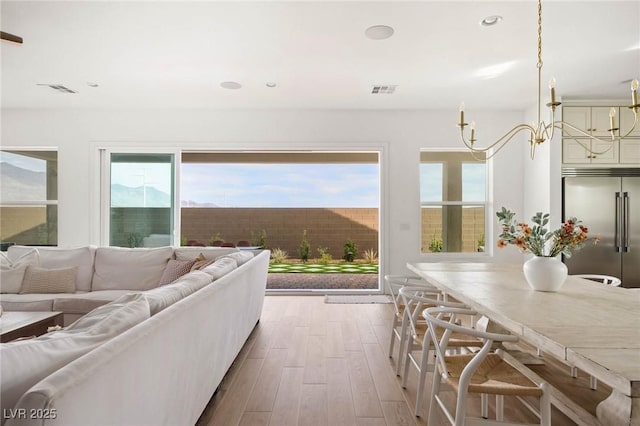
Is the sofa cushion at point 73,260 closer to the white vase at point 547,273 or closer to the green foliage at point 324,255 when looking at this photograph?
the white vase at point 547,273

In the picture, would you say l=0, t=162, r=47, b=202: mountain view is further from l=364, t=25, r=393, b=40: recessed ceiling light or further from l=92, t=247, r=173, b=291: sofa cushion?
l=364, t=25, r=393, b=40: recessed ceiling light

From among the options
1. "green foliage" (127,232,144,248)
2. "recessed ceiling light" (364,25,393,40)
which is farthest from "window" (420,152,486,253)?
"green foliage" (127,232,144,248)

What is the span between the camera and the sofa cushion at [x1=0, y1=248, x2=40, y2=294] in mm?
3709

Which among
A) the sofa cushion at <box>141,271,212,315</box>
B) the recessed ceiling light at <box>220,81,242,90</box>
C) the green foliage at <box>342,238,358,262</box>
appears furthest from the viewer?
the green foliage at <box>342,238,358,262</box>

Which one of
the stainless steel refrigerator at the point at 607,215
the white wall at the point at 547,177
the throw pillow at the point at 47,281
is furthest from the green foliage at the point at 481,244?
the throw pillow at the point at 47,281

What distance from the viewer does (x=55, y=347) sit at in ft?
3.60

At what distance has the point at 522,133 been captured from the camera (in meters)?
5.83

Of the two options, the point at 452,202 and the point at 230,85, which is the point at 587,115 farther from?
the point at 230,85

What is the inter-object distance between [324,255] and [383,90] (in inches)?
239

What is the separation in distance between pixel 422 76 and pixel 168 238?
13.9ft

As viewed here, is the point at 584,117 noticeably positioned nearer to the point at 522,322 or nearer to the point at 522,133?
the point at 522,133

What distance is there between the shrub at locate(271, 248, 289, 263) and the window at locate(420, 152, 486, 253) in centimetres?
513

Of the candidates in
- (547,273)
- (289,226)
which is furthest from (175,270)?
(289,226)

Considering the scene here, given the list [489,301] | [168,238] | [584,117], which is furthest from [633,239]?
[168,238]
